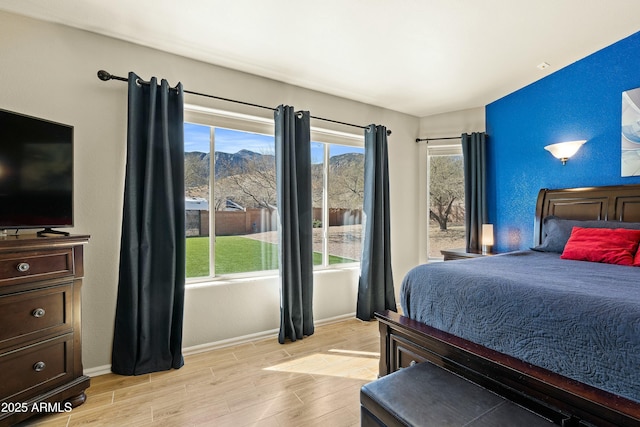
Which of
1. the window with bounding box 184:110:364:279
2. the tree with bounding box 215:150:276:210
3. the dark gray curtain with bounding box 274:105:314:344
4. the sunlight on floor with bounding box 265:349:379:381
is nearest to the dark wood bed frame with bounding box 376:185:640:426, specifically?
the sunlight on floor with bounding box 265:349:379:381

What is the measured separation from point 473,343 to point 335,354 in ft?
4.57

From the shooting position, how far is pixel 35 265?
69.0 inches

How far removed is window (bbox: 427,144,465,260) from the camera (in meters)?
4.13

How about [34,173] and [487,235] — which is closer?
[34,173]

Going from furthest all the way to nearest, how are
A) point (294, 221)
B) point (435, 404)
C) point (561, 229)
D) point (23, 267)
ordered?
point (294, 221) < point (561, 229) < point (23, 267) < point (435, 404)

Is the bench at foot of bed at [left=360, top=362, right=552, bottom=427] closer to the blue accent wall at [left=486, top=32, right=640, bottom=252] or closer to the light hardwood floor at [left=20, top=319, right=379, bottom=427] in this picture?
the light hardwood floor at [left=20, top=319, right=379, bottom=427]

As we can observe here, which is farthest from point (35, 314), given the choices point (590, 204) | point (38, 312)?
point (590, 204)

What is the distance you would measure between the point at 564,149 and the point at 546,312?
2.59m

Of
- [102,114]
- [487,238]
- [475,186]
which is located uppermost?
[102,114]

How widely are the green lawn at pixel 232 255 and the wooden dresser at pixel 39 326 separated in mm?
964

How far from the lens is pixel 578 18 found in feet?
7.73

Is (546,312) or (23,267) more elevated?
(23,267)

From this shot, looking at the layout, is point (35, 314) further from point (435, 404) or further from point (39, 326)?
point (435, 404)

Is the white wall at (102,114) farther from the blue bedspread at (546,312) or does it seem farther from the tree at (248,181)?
the blue bedspread at (546,312)
